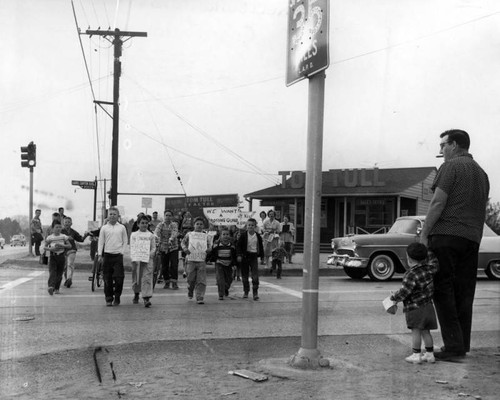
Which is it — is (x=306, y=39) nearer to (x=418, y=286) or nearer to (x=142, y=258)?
(x=418, y=286)

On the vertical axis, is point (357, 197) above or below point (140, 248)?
above

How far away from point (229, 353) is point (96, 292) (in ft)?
21.4

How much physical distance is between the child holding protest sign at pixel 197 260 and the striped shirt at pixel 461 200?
5414 mm

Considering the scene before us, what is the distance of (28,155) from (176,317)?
1368 centimetres

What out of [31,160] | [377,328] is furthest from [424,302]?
[31,160]

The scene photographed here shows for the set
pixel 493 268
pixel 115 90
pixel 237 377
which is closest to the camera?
pixel 237 377

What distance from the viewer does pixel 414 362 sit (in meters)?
4.89

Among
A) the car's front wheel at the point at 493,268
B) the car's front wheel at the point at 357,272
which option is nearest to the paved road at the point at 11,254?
the car's front wheel at the point at 357,272

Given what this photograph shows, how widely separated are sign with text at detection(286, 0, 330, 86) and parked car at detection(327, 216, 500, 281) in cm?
1004

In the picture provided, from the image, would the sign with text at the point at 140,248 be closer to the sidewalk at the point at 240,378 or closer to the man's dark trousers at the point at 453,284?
the sidewalk at the point at 240,378

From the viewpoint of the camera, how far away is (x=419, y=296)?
5.02 m

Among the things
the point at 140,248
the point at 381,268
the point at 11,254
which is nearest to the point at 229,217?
the point at 381,268

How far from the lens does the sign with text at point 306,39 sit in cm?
462

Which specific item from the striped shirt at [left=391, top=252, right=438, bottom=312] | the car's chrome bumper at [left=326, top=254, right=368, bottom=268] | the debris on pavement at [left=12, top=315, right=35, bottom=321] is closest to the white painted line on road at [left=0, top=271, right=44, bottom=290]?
the debris on pavement at [left=12, top=315, right=35, bottom=321]
